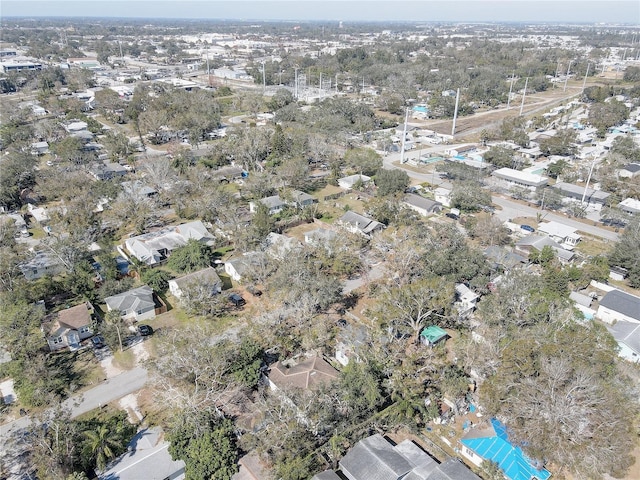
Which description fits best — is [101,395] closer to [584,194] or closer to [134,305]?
[134,305]

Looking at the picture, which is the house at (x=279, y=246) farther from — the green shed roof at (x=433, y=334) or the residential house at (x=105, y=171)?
the residential house at (x=105, y=171)

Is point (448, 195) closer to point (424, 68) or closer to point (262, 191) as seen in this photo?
point (262, 191)

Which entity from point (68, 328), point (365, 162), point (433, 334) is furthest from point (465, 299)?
point (365, 162)

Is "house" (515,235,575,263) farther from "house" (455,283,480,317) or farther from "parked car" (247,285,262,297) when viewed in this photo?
"parked car" (247,285,262,297)

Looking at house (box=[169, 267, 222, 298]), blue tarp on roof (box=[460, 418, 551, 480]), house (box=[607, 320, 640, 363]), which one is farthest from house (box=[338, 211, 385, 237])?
blue tarp on roof (box=[460, 418, 551, 480])

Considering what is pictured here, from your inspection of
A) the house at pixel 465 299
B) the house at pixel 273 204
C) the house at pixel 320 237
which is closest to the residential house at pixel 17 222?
the house at pixel 273 204

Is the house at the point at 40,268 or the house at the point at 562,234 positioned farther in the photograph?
the house at the point at 562,234
